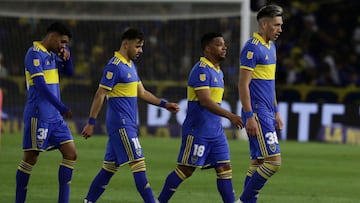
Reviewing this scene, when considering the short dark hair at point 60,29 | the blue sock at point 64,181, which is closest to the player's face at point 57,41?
the short dark hair at point 60,29

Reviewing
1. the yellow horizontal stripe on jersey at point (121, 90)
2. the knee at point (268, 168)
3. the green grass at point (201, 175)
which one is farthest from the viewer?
the green grass at point (201, 175)

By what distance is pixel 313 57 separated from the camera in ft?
95.5

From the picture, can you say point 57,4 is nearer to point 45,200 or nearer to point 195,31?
point 195,31

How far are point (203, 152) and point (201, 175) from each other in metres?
5.27

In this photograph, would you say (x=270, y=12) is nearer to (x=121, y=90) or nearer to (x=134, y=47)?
(x=134, y=47)

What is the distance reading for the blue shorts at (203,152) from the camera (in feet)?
36.8

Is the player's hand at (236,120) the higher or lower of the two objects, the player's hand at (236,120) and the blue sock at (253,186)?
the higher

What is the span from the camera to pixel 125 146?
11.3m

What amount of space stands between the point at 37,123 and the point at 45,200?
180 cm

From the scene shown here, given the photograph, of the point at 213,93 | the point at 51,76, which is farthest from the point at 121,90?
the point at 213,93

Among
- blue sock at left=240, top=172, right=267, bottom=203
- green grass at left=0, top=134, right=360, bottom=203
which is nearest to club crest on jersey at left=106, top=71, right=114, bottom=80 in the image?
blue sock at left=240, top=172, right=267, bottom=203

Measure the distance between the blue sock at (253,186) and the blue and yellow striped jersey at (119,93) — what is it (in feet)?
4.76

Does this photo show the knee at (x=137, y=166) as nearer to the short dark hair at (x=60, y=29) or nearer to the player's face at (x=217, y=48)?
the player's face at (x=217, y=48)

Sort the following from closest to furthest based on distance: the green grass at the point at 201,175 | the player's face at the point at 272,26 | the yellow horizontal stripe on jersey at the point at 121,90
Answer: the player's face at the point at 272,26 → the yellow horizontal stripe on jersey at the point at 121,90 → the green grass at the point at 201,175
